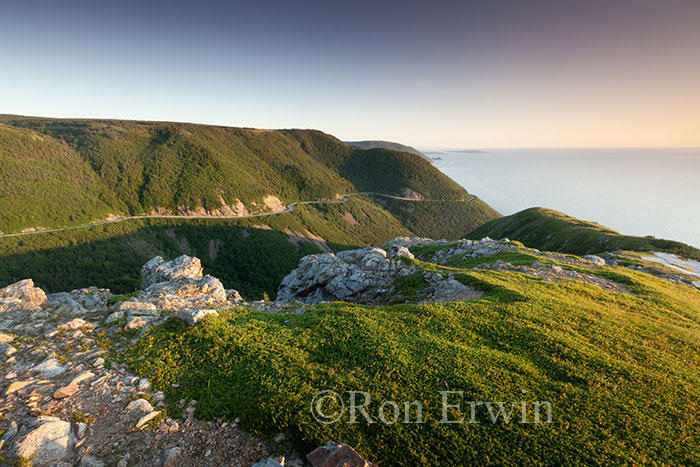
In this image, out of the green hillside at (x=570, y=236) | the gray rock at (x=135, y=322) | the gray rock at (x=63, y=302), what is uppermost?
the gray rock at (x=135, y=322)

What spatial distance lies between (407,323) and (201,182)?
206 metres

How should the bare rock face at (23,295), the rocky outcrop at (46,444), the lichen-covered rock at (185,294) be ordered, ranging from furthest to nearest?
the lichen-covered rock at (185,294)
the bare rock face at (23,295)
the rocky outcrop at (46,444)

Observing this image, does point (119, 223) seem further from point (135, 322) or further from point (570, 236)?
point (570, 236)

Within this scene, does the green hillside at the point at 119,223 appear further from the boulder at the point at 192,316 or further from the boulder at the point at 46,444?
the boulder at the point at 46,444

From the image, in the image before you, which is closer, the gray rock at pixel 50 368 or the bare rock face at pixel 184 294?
the gray rock at pixel 50 368

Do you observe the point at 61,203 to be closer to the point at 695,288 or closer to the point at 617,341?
the point at 617,341

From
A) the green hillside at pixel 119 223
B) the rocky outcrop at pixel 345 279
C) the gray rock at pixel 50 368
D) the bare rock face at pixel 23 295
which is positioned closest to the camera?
the gray rock at pixel 50 368

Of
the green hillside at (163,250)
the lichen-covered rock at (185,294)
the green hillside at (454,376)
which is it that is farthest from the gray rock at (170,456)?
the green hillside at (163,250)

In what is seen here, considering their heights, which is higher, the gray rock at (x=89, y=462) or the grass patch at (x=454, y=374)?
the gray rock at (x=89, y=462)

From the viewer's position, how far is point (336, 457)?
7512mm

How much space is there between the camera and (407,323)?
15828 mm

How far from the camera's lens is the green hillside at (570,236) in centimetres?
5706

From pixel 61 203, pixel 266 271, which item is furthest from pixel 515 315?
pixel 61 203

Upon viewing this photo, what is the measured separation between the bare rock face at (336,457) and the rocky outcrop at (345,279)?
2131 cm
